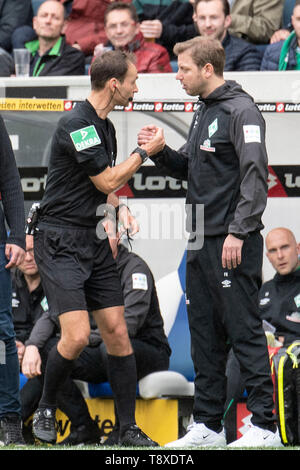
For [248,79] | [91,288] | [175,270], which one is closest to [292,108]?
[248,79]

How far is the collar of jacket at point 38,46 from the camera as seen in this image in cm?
799

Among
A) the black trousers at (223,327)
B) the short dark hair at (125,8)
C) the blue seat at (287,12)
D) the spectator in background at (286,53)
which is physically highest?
the blue seat at (287,12)

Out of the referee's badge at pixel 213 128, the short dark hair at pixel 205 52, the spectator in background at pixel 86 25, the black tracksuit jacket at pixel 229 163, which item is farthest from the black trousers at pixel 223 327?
the spectator in background at pixel 86 25

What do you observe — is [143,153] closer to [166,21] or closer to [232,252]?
[232,252]

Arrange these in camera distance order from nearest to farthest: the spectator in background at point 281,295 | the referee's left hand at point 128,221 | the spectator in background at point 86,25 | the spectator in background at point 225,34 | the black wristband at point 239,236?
the black wristband at point 239,236, the referee's left hand at point 128,221, the spectator in background at point 281,295, the spectator in background at point 225,34, the spectator in background at point 86,25

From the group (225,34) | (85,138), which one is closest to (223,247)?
(85,138)

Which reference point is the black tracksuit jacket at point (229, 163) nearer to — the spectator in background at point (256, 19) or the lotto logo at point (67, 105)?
the lotto logo at point (67, 105)

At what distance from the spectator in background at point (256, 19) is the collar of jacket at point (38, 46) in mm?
1416

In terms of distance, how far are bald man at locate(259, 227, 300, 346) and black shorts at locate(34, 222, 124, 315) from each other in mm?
1534

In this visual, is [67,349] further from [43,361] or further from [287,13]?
[287,13]

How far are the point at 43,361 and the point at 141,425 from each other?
29.4 inches

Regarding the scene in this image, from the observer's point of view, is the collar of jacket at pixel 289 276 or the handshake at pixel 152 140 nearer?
the handshake at pixel 152 140

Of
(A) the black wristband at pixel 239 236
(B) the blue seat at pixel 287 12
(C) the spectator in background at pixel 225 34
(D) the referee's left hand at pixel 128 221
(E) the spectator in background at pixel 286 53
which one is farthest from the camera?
(B) the blue seat at pixel 287 12

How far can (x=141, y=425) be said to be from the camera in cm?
655
